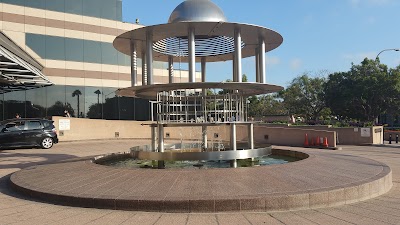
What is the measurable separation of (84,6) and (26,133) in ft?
54.5

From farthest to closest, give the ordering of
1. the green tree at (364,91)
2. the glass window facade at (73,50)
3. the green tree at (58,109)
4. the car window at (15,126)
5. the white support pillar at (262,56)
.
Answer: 1. the green tree at (364,91)
2. the green tree at (58,109)
3. the glass window facade at (73,50)
4. the car window at (15,126)
5. the white support pillar at (262,56)

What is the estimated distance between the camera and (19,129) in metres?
21.1

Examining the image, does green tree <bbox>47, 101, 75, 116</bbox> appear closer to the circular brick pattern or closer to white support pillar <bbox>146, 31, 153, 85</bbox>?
white support pillar <bbox>146, 31, 153, 85</bbox>

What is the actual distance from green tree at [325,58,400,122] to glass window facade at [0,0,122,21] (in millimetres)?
32433

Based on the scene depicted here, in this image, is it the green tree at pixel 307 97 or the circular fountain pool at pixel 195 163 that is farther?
the green tree at pixel 307 97

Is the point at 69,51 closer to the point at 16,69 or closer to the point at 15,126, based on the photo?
the point at 16,69

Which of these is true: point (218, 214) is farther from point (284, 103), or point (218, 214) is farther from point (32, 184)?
point (284, 103)

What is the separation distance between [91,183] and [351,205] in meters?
5.65

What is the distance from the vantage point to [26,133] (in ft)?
Result: 69.1

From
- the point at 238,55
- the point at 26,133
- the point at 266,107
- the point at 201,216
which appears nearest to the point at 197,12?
the point at 238,55

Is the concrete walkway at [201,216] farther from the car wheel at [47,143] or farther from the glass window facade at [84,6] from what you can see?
the glass window facade at [84,6]

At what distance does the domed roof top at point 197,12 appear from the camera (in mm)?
12430

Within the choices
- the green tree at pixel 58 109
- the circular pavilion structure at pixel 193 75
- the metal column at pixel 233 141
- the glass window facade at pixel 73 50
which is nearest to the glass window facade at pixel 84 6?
the glass window facade at pixel 73 50

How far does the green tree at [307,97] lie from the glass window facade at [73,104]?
2872 cm
